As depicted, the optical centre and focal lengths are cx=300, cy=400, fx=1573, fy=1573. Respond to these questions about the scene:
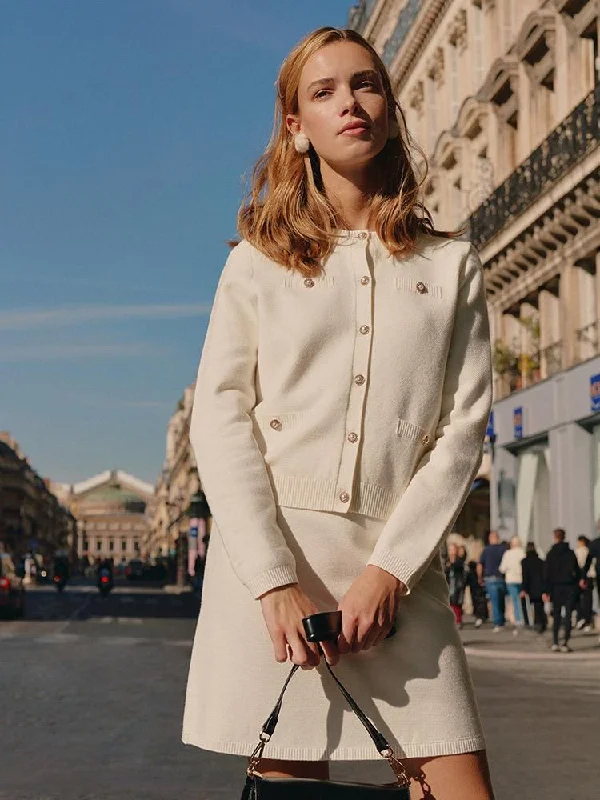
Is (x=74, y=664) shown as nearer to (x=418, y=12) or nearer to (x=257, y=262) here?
(x=257, y=262)

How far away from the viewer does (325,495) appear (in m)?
2.95

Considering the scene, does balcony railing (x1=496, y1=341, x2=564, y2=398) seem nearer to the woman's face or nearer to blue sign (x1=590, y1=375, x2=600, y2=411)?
blue sign (x1=590, y1=375, x2=600, y2=411)

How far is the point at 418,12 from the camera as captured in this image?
4341 cm

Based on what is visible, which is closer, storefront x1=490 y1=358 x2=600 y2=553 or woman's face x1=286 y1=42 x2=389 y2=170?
woman's face x1=286 y1=42 x2=389 y2=170

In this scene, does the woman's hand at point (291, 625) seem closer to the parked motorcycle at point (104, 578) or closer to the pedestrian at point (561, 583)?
the pedestrian at point (561, 583)

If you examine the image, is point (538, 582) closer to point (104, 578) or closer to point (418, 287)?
point (418, 287)

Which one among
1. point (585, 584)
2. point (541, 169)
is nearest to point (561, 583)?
point (585, 584)

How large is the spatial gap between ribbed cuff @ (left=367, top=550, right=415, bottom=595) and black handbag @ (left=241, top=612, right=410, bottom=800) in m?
0.15

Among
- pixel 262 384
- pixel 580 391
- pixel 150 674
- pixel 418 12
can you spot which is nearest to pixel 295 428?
pixel 262 384

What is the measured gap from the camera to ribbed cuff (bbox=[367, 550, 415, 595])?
2855mm

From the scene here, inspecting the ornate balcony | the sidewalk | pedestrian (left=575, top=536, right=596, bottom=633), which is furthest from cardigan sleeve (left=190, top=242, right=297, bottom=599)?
the ornate balcony

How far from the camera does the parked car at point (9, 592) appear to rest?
34.7m

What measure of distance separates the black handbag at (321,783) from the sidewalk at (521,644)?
18.2 metres

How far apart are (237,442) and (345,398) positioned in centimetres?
23
